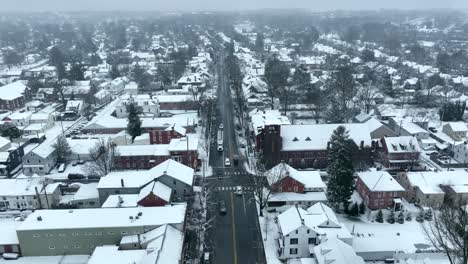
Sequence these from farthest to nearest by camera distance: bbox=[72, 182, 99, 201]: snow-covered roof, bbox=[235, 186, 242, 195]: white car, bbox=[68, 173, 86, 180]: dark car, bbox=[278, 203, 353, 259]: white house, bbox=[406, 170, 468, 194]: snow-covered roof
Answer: bbox=[68, 173, 86, 180]: dark car, bbox=[235, 186, 242, 195]: white car, bbox=[406, 170, 468, 194]: snow-covered roof, bbox=[72, 182, 99, 201]: snow-covered roof, bbox=[278, 203, 353, 259]: white house

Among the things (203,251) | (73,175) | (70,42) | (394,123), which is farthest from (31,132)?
(70,42)

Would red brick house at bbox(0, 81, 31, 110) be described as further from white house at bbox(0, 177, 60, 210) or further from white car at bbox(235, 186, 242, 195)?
white car at bbox(235, 186, 242, 195)

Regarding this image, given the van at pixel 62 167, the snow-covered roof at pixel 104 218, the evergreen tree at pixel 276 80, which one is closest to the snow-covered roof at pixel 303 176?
the snow-covered roof at pixel 104 218

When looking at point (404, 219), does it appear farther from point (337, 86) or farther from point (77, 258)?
point (337, 86)

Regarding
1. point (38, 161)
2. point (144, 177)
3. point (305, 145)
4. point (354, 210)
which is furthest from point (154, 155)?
point (354, 210)

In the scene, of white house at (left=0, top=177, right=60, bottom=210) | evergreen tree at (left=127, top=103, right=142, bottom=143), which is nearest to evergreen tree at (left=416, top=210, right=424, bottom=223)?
white house at (left=0, top=177, right=60, bottom=210)

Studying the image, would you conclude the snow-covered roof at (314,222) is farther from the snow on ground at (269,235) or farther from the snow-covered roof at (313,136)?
the snow-covered roof at (313,136)

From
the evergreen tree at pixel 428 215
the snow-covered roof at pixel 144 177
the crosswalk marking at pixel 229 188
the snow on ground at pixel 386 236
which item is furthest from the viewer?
the crosswalk marking at pixel 229 188
